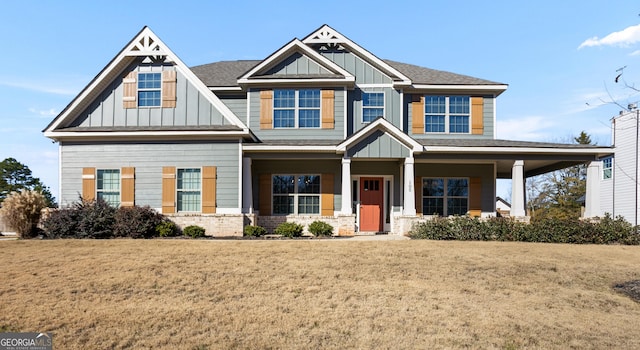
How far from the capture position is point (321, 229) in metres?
17.2

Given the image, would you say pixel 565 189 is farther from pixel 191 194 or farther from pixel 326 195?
pixel 191 194

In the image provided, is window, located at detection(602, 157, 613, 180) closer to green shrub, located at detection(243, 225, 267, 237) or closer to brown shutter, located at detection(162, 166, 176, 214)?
green shrub, located at detection(243, 225, 267, 237)

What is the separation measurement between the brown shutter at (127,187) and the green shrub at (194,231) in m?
A: 2.76

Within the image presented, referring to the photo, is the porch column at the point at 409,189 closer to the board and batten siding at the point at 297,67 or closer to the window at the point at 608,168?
the board and batten siding at the point at 297,67

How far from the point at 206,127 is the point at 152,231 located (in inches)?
168

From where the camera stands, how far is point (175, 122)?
18.1 meters

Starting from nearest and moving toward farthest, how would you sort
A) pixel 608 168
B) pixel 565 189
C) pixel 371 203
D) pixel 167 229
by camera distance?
1. pixel 167 229
2. pixel 371 203
3. pixel 608 168
4. pixel 565 189

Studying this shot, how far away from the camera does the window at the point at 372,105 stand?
784 inches

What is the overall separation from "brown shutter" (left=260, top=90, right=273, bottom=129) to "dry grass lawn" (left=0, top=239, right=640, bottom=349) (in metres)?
7.14

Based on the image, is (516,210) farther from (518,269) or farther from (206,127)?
(206,127)

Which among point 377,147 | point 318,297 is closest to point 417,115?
point 377,147

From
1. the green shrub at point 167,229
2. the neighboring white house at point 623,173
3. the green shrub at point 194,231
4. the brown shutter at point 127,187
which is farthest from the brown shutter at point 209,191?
the neighboring white house at point 623,173

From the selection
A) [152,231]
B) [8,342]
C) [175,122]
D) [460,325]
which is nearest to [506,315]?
[460,325]

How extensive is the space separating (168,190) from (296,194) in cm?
516
